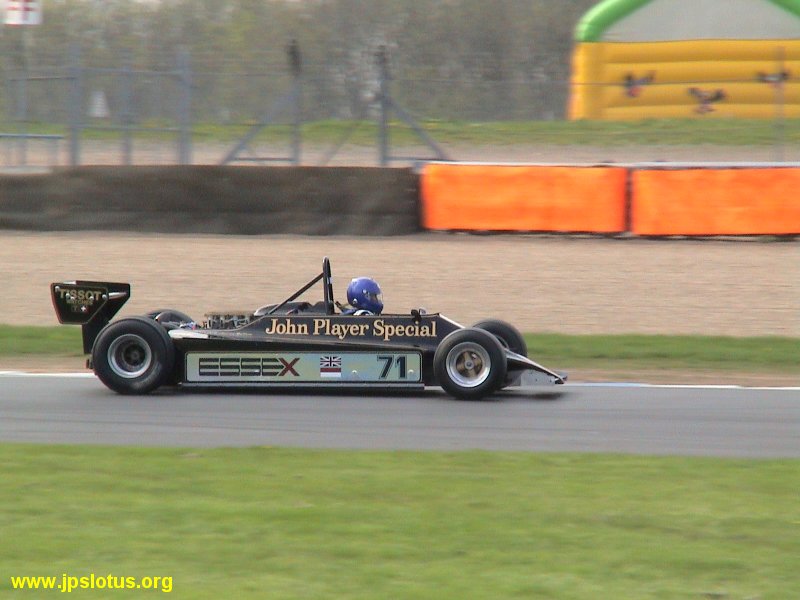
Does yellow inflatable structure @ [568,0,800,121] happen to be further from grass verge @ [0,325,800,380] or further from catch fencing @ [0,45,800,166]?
grass verge @ [0,325,800,380]

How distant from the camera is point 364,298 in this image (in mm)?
9109

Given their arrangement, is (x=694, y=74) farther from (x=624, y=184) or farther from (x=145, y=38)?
(x=145, y=38)

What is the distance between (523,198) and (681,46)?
9426mm

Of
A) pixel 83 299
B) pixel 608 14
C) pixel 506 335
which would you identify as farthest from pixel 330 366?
pixel 608 14

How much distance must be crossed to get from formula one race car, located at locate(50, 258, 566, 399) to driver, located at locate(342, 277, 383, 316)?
7.6 inches

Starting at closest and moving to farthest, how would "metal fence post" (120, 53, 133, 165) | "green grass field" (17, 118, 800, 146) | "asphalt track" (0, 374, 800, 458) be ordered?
"asphalt track" (0, 374, 800, 458), "metal fence post" (120, 53, 133, 165), "green grass field" (17, 118, 800, 146)

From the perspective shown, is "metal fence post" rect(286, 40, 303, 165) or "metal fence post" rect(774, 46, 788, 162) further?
"metal fence post" rect(286, 40, 303, 165)

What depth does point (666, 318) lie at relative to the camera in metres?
12.8

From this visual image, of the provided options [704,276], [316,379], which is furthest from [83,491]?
[704,276]

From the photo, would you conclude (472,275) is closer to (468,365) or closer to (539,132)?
(468,365)

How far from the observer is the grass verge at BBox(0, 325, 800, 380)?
10.7 metres

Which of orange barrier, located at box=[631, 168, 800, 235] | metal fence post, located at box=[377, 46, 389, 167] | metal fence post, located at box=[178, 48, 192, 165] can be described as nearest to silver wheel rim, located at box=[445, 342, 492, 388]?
orange barrier, located at box=[631, 168, 800, 235]

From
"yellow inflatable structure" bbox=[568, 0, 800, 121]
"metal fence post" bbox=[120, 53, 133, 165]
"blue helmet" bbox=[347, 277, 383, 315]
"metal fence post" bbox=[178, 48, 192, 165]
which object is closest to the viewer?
"blue helmet" bbox=[347, 277, 383, 315]

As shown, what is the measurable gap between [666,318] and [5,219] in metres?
9.02
